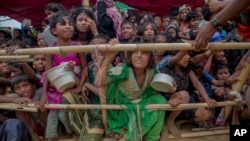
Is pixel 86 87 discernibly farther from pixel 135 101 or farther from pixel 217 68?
pixel 217 68

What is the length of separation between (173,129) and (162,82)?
36cm

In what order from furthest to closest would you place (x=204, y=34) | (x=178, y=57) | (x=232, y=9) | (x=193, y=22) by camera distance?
(x=193, y=22) → (x=178, y=57) → (x=204, y=34) → (x=232, y=9)

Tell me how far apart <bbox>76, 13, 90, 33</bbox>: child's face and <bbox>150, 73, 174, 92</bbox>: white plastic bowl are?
114 cm

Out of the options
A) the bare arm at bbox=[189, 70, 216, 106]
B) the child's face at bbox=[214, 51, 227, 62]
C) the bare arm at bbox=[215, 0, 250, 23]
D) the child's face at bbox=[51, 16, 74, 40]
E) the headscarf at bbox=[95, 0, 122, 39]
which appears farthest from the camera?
the headscarf at bbox=[95, 0, 122, 39]

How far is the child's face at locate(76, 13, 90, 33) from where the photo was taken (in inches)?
134

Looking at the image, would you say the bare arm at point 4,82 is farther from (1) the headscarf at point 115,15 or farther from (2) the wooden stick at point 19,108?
(1) the headscarf at point 115,15

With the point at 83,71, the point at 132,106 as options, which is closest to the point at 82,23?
the point at 83,71

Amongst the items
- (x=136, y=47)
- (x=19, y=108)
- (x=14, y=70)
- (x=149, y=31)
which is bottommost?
(x=19, y=108)

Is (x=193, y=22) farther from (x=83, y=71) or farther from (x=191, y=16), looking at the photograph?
(x=83, y=71)

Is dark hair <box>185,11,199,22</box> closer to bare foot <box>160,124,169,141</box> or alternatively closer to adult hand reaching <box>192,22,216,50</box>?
bare foot <box>160,124,169,141</box>

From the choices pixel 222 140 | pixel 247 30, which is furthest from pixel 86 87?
pixel 247 30

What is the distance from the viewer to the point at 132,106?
2.48 m

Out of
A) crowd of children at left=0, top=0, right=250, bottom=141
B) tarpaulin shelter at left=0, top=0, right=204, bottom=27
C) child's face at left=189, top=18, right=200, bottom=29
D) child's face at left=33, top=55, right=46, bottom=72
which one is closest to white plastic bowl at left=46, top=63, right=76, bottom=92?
crowd of children at left=0, top=0, right=250, bottom=141

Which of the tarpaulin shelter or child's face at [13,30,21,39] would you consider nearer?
child's face at [13,30,21,39]
